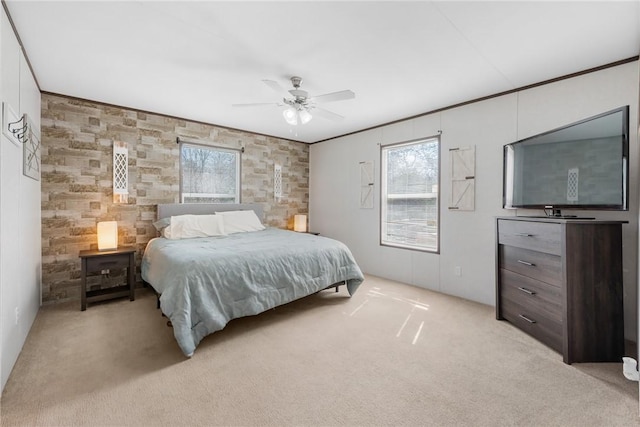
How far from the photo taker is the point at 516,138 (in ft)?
10.5

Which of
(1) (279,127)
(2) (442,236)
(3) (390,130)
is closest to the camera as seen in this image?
(2) (442,236)

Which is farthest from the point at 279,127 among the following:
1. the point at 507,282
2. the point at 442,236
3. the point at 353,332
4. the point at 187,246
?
the point at 507,282

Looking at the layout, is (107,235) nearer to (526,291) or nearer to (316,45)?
(316,45)

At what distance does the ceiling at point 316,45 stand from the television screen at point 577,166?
2.26 feet

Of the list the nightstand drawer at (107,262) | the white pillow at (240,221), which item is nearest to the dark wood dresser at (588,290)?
the white pillow at (240,221)

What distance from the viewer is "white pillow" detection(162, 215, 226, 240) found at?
12.4 feet

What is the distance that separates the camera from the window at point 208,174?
447 cm

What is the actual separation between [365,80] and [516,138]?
184cm

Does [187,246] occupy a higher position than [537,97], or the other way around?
[537,97]

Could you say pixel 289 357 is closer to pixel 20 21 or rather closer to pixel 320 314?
pixel 320 314

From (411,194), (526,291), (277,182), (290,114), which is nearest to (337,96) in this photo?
(290,114)

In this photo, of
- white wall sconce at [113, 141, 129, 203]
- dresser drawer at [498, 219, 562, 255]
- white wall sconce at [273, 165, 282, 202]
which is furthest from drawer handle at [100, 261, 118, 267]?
dresser drawer at [498, 219, 562, 255]

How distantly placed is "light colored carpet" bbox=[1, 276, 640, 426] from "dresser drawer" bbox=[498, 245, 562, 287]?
0.59 m

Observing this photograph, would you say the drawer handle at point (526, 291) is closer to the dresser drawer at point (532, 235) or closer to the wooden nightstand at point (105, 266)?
the dresser drawer at point (532, 235)
